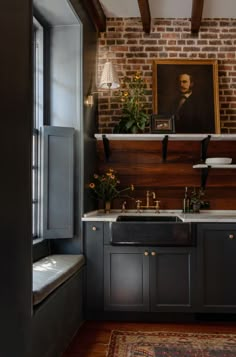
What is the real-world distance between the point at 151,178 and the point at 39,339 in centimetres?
224

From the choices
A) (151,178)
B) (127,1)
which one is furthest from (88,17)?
(151,178)

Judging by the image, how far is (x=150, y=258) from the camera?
327 centimetres

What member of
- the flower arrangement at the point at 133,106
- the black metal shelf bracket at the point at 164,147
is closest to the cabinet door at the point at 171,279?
the black metal shelf bracket at the point at 164,147

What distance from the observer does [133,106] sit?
385cm

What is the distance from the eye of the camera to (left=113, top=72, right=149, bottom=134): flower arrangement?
381cm

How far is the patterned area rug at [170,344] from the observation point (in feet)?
8.46

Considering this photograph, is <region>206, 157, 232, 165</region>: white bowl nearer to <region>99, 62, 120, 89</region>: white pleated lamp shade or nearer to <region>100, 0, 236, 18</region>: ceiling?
<region>99, 62, 120, 89</region>: white pleated lamp shade

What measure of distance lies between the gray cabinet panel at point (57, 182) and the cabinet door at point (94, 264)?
0.20 meters

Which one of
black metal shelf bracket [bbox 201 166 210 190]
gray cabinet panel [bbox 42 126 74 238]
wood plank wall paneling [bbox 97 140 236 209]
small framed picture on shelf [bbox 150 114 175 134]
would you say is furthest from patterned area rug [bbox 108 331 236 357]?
small framed picture on shelf [bbox 150 114 175 134]

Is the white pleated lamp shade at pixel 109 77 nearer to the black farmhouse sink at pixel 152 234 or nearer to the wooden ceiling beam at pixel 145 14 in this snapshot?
the wooden ceiling beam at pixel 145 14

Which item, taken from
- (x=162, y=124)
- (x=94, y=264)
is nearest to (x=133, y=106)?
(x=162, y=124)

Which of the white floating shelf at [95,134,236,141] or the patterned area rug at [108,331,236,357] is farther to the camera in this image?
the white floating shelf at [95,134,236,141]

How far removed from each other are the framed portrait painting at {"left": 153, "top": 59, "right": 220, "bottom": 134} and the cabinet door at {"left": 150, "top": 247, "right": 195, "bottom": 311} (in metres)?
1.39

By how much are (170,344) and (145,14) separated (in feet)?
10.2
